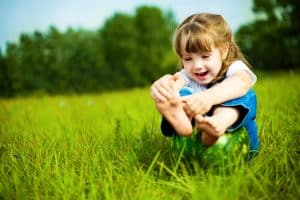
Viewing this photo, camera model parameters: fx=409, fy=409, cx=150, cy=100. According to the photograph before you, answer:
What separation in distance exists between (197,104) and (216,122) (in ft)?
0.36

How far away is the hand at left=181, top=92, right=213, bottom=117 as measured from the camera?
174 centimetres

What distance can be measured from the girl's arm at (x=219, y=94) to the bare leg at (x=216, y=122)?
48 millimetres

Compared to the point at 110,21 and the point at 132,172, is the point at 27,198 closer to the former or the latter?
the point at 132,172

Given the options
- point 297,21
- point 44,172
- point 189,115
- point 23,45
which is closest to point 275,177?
point 189,115

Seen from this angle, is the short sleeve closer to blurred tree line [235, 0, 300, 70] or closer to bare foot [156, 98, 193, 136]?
bare foot [156, 98, 193, 136]

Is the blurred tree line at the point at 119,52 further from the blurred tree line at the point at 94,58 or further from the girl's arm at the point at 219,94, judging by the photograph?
the girl's arm at the point at 219,94

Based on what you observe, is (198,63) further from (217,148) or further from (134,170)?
(134,170)

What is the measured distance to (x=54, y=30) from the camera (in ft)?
69.5

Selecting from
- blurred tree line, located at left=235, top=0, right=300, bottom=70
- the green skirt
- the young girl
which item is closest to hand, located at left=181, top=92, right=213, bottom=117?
the young girl

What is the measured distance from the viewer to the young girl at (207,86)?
1.75m

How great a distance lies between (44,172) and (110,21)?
30092 millimetres

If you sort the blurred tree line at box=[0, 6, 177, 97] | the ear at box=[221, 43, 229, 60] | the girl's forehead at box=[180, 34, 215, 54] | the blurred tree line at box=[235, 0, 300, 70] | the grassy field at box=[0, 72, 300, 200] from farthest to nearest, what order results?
1. the blurred tree line at box=[235, 0, 300, 70]
2. the blurred tree line at box=[0, 6, 177, 97]
3. the ear at box=[221, 43, 229, 60]
4. the girl's forehead at box=[180, 34, 215, 54]
5. the grassy field at box=[0, 72, 300, 200]

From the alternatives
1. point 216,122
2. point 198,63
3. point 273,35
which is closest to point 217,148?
point 216,122

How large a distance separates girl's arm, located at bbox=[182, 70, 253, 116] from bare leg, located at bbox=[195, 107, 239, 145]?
48 millimetres
